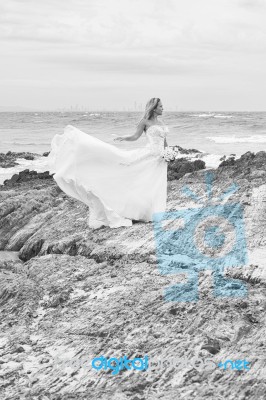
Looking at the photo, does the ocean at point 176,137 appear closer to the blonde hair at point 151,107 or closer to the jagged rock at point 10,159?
the jagged rock at point 10,159

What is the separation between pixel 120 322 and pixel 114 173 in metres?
3.68

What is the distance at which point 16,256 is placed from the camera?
829cm

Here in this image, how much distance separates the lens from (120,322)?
4867mm

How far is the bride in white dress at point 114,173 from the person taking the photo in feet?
25.8

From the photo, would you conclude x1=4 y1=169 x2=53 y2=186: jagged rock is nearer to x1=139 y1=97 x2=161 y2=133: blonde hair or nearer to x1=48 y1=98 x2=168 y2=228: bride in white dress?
x1=48 y1=98 x2=168 y2=228: bride in white dress

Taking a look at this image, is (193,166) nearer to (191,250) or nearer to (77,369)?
(191,250)

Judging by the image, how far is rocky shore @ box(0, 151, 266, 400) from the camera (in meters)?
3.97

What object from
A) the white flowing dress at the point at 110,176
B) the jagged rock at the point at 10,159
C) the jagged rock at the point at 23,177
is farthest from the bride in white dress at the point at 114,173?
the jagged rock at the point at 10,159

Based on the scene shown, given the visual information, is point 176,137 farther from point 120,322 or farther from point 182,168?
point 120,322

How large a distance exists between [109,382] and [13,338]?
120 centimetres

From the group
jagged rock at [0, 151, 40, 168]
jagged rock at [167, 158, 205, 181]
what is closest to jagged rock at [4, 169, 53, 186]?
jagged rock at [167, 158, 205, 181]

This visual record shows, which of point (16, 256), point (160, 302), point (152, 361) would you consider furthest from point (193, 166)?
point (152, 361)

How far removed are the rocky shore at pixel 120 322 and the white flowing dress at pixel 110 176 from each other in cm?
30

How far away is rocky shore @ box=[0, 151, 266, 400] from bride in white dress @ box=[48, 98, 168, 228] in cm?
32
